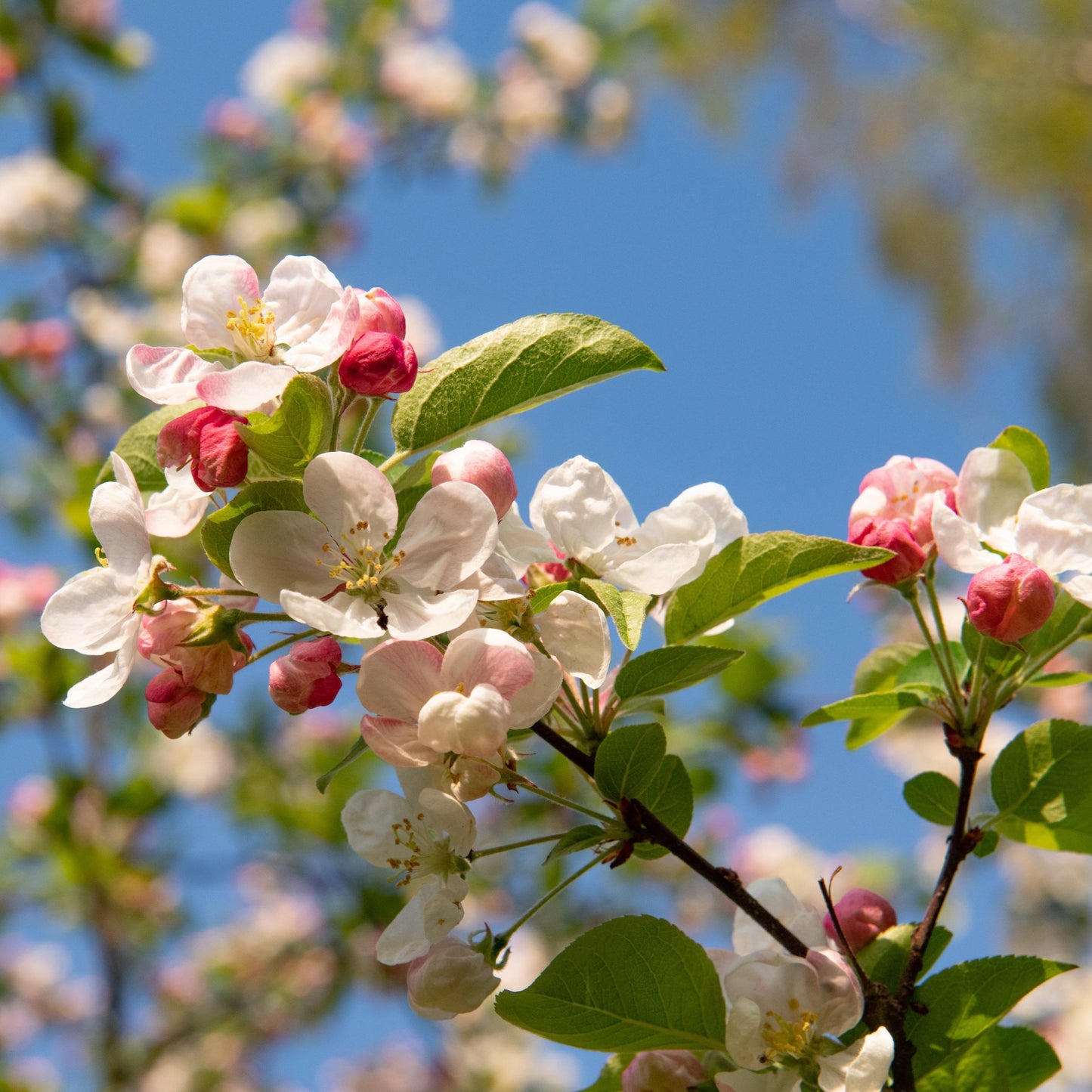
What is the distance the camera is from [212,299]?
83 cm

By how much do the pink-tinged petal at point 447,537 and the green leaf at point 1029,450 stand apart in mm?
438

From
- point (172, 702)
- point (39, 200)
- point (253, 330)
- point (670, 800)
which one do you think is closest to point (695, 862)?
point (670, 800)

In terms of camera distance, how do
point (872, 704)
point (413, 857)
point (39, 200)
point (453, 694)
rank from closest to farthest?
point (453, 694), point (413, 857), point (872, 704), point (39, 200)

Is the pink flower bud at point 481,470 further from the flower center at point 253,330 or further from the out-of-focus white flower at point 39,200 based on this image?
the out-of-focus white flower at point 39,200

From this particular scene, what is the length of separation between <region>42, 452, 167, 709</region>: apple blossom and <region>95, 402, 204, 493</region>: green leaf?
0.08m

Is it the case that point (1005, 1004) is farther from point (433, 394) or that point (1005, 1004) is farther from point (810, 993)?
point (433, 394)

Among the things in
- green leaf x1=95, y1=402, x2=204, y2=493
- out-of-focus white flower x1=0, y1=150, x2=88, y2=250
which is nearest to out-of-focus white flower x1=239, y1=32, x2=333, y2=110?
out-of-focus white flower x1=0, y1=150, x2=88, y2=250

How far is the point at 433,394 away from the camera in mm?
794

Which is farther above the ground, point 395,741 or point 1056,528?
point 1056,528

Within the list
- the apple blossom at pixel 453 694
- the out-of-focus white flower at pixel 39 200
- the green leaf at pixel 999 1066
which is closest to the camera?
the apple blossom at pixel 453 694

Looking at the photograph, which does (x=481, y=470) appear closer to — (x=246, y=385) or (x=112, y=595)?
(x=246, y=385)

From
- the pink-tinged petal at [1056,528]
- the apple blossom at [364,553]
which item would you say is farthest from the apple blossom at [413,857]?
the pink-tinged petal at [1056,528]

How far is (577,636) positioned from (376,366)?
217 millimetres

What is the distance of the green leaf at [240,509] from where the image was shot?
73 cm
